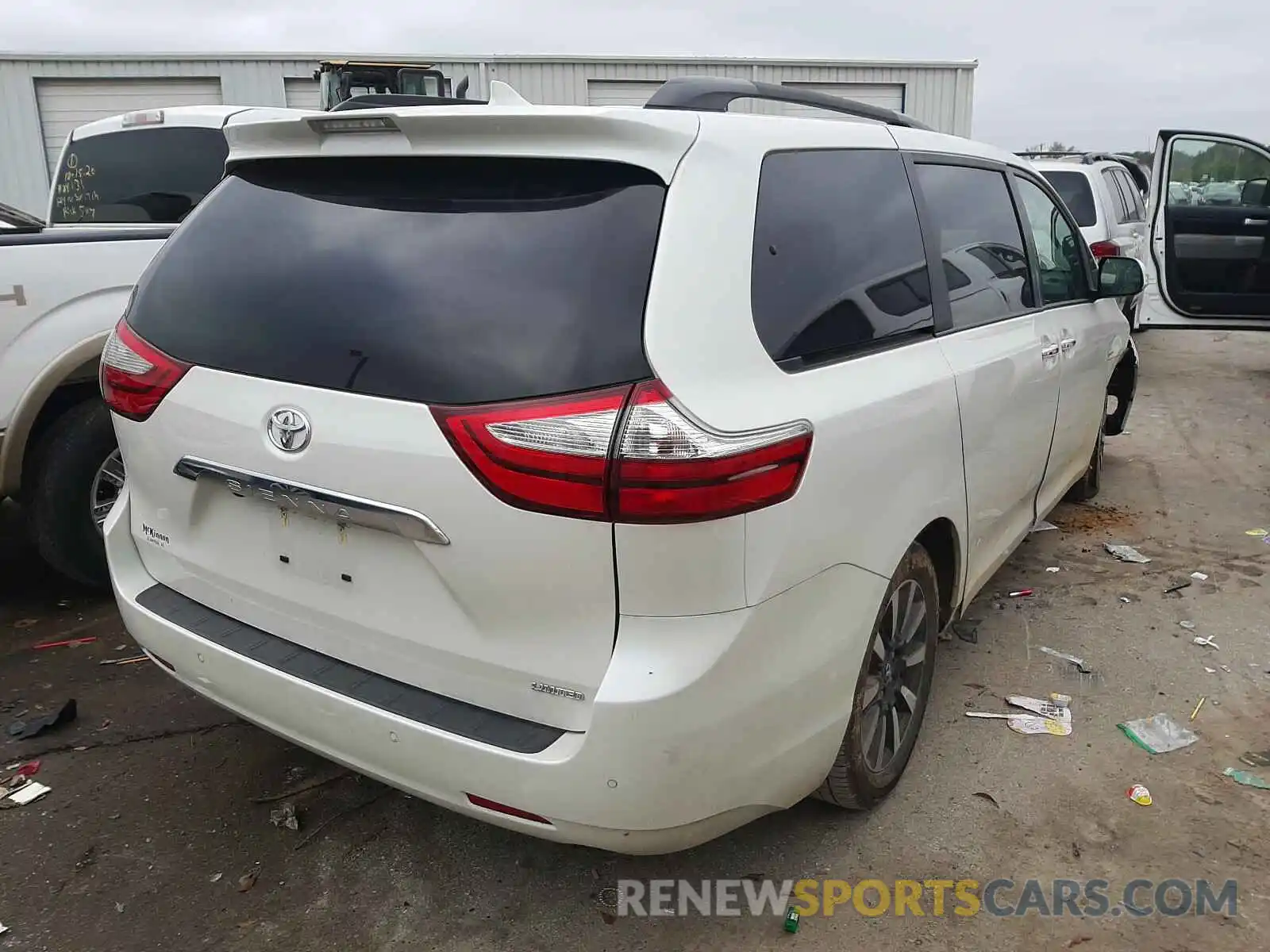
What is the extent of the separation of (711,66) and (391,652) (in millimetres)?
17216

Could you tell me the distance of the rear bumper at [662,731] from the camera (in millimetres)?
1925

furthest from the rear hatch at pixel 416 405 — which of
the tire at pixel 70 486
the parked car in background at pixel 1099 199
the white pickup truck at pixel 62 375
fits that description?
the parked car in background at pixel 1099 199

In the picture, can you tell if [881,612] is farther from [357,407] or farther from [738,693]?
[357,407]

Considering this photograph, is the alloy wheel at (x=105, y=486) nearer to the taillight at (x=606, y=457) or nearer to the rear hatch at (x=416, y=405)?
the rear hatch at (x=416, y=405)

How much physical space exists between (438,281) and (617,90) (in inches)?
668

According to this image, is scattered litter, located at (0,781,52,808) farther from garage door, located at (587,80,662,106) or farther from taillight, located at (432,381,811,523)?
garage door, located at (587,80,662,106)

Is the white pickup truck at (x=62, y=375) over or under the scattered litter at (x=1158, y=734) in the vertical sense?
over

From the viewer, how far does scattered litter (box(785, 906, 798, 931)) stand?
244 centimetres

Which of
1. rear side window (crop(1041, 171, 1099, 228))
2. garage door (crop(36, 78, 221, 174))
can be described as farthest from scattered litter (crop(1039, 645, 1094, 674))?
garage door (crop(36, 78, 221, 174))

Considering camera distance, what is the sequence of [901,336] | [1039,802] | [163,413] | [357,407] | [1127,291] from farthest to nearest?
[1127,291]
[1039,802]
[901,336]
[163,413]
[357,407]

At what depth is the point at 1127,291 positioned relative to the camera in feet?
15.1

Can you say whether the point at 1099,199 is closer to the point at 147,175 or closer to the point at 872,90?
the point at 147,175

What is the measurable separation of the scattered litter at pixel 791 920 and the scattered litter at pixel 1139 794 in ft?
3.93

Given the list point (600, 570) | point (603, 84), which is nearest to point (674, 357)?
point (600, 570)
